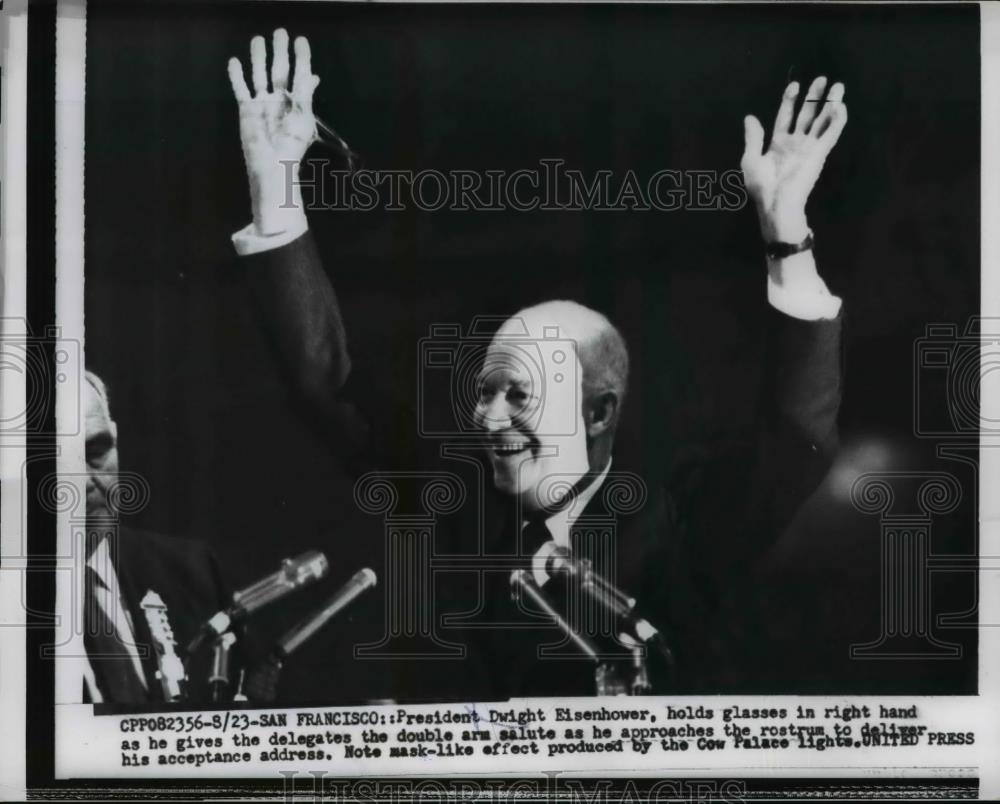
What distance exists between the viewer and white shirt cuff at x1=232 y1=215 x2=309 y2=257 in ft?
9.84

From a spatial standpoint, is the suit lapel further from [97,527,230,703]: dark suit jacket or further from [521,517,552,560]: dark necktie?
[521,517,552,560]: dark necktie

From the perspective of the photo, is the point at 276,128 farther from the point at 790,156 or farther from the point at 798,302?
the point at 798,302

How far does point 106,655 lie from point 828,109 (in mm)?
2771

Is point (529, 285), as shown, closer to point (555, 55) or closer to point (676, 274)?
point (676, 274)

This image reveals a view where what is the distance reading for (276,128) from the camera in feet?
9.89

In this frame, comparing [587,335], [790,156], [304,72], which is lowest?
[587,335]

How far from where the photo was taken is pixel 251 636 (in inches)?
118

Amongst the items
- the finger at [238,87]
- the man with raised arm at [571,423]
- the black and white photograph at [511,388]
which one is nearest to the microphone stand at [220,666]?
the black and white photograph at [511,388]

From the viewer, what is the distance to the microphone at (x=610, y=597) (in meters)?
3.00

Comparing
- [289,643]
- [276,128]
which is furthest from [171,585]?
[276,128]

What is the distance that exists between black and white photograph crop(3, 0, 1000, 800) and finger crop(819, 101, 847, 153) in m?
0.01

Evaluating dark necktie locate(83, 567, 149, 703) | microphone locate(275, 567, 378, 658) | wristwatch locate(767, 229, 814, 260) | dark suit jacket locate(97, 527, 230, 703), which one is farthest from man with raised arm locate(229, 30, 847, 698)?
dark necktie locate(83, 567, 149, 703)

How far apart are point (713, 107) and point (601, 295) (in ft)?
2.22

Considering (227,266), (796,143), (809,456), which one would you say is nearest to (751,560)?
(809,456)
